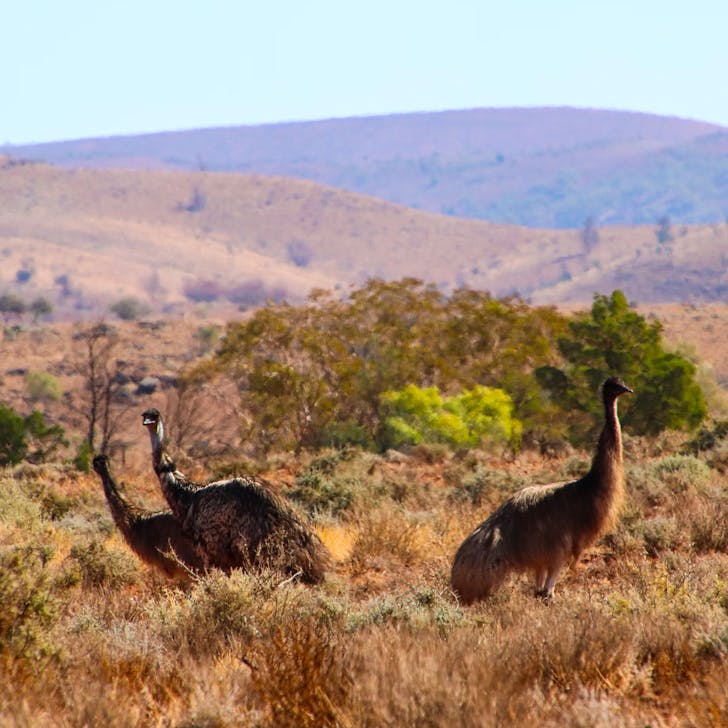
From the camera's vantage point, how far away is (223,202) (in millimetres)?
196500

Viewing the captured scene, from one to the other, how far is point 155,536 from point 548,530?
314cm

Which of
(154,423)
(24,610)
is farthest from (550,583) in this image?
(24,610)

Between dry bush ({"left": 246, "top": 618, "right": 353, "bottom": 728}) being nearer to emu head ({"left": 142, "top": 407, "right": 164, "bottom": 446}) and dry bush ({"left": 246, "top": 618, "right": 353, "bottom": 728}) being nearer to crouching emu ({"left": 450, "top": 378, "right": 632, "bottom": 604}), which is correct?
crouching emu ({"left": 450, "top": 378, "right": 632, "bottom": 604})

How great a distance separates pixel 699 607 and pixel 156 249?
545 ft

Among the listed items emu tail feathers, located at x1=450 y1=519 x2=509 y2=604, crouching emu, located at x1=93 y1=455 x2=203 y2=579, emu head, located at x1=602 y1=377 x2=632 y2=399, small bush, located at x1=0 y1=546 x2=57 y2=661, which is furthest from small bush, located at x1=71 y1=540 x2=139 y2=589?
emu head, located at x1=602 y1=377 x2=632 y2=399

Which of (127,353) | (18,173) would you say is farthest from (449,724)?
(18,173)

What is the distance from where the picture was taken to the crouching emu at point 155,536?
877cm

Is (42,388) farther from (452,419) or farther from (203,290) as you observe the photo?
(203,290)

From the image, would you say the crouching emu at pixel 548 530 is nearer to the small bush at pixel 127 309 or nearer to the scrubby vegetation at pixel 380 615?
the scrubby vegetation at pixel 380 615

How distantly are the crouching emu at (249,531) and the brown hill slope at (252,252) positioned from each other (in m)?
135

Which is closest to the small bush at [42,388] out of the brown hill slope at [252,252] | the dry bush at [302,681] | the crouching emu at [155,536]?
the crouching emu at [155,536]

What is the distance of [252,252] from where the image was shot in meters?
182

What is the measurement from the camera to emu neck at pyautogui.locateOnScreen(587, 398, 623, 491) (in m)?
7.77

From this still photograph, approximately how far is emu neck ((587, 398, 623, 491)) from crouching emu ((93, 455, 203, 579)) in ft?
9.70
